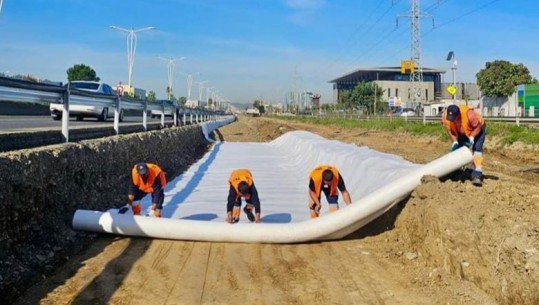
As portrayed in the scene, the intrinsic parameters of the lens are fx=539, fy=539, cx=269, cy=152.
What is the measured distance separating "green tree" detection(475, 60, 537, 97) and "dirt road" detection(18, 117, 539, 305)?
5837cm

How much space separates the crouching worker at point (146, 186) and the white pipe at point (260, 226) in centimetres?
70

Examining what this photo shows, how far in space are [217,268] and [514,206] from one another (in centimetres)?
319

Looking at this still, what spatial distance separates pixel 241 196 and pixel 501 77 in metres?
60.1

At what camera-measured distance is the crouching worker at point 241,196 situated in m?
6.94

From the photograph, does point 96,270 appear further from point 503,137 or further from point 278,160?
point 503,137

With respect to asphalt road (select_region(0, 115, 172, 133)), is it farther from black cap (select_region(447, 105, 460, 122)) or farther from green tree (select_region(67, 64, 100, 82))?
green tree (select_region(67, 64, 100, 82))

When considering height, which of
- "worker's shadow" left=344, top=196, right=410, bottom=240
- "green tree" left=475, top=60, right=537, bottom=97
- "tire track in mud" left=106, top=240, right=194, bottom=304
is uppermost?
"green tree" left=475, top=60, right=537, bottom=97

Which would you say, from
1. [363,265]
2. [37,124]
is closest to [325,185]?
[363,265]

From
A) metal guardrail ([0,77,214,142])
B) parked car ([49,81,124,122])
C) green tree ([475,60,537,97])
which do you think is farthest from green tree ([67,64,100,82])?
metal guardrail ([0,77,214,142])

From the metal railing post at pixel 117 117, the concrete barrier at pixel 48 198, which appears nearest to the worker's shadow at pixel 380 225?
the concrete barrier at pixel 48 198

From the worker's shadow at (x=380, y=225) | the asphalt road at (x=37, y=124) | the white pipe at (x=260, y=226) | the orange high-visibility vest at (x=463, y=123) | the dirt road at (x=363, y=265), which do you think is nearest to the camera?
the dirt road at (x=363, y=265)

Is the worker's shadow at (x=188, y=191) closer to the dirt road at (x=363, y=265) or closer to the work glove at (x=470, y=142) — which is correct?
the dirt road at (x=363, y=265)

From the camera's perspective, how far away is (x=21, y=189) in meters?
5.38

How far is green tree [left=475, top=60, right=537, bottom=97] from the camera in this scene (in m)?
59.8
